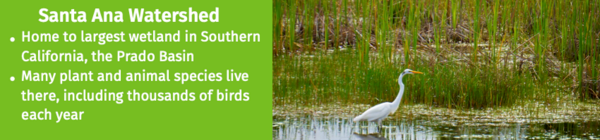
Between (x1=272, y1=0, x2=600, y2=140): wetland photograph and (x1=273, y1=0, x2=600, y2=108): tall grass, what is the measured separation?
0.01 meters

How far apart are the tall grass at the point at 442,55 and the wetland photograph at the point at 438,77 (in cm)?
1

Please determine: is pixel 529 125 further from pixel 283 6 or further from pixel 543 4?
pixel 283 6

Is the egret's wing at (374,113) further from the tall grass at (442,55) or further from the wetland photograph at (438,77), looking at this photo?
the tall grass at (442,55)

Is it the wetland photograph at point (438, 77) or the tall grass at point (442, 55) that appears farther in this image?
the tall grass at point (442, 55)

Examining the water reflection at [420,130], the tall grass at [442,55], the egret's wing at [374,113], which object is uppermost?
the tall grass at [442,55]

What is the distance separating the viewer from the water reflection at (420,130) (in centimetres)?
473

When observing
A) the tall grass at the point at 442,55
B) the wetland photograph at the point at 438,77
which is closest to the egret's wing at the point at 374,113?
the wetland photograph at the point at 438,77

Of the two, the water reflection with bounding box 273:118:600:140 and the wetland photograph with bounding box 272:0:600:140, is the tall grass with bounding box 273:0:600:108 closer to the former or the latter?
the wetland photograph with bounding box 272:0:600:140

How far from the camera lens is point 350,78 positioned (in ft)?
21.7

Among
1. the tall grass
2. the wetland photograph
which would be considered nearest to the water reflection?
the wetland photograph

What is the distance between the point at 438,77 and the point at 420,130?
1.04 metres

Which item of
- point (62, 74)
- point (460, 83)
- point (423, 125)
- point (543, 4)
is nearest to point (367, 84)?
point (460, 83)

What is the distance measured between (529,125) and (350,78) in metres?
1.91

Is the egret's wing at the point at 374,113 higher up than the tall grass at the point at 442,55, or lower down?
lower down
